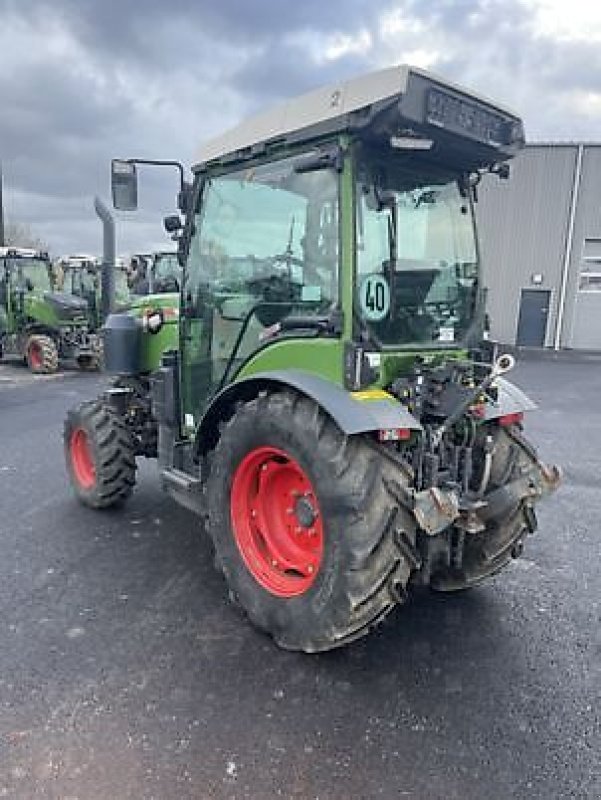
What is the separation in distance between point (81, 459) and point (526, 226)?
17.5 m

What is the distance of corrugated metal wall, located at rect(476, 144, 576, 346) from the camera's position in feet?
61.3

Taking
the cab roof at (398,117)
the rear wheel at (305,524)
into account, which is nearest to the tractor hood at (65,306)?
the cab roof at (398,117)

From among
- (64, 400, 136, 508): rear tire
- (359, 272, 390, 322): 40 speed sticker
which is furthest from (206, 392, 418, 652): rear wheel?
(64, 400, 136, 508): rear tire

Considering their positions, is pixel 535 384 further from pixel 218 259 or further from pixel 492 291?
pixel 218 259

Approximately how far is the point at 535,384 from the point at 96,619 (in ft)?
35.1

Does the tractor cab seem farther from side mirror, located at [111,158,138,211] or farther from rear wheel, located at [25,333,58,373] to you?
rear wheel, located at [25,333,58,373]

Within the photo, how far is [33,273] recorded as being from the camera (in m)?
13.0

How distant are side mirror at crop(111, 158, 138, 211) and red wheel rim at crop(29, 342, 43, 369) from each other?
9.20 m

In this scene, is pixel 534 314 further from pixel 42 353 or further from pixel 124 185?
pixel 124 185

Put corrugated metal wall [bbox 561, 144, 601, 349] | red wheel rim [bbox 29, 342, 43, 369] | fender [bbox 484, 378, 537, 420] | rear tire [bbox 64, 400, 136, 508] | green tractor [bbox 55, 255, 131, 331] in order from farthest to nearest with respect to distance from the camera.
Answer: corrugated metal wall [bbox 561, 144, 601, 349], green tractor [bbox 55, 255, 131, 331], red wheel rim [bbox 29, 342, 43, 369], rear tire [bbox 64, 400, 136, 508], fender [bbox 484, 378, 537, 420]

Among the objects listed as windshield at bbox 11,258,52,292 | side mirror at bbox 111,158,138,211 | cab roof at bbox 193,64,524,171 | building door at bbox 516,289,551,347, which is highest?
cab roof at bbox 193,64,524,171

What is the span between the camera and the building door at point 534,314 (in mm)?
19219

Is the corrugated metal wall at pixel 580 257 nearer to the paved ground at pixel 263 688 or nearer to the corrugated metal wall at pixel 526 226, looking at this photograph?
the corrugated metal wall at pixel 526 226

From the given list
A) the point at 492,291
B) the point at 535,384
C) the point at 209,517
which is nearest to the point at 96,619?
the point at 209,517
